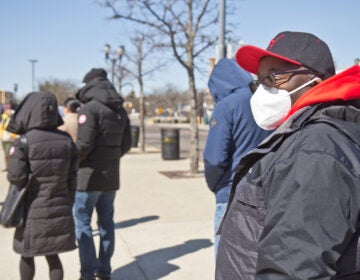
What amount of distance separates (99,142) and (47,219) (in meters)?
0.99

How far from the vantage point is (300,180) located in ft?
4.19

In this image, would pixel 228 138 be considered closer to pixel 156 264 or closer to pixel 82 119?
pixel 82 119

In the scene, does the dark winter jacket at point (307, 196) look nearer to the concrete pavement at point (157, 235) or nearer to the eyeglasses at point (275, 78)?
the eyeglasses at point (275, 78)

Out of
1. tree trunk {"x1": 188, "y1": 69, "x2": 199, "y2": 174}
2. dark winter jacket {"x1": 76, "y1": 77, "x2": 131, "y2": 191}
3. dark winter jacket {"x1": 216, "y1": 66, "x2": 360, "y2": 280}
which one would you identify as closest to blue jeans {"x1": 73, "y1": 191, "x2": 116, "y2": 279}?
dark winter jacket {"x1": 76, "y1": 77, "x2": 131, "y2": 191}

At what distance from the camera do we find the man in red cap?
1242 millimetres

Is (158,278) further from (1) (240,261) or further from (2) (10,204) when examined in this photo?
(1) (240,261)

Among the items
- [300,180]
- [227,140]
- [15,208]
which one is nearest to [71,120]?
[15,208]

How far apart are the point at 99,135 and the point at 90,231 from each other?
91 centimetres

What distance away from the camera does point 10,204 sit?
346 cm

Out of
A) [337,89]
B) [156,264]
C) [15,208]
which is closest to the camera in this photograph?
[337,89]

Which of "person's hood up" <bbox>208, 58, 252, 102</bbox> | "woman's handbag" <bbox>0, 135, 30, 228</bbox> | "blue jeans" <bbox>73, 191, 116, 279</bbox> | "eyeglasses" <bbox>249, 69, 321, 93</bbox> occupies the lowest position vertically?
"blue jeans" <bbox>73, 191, 116, 279</bbox>

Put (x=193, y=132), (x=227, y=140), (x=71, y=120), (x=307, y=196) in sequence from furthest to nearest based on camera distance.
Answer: (x=193, y=132)
(x=71, y=120)
(x=227, y=140)
(x=307, y=196)

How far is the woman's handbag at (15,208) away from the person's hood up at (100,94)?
95 centimetres

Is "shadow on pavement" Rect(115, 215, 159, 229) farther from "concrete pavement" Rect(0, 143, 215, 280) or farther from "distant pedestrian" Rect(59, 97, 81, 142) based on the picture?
"distant pedestrian" Rect(59, 97, 81, 142)
